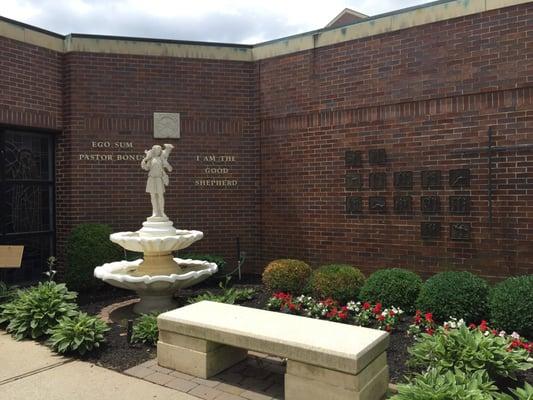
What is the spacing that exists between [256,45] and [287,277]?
511 centimetres

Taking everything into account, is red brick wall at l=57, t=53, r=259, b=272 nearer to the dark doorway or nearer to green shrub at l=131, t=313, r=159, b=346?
the dark doorway

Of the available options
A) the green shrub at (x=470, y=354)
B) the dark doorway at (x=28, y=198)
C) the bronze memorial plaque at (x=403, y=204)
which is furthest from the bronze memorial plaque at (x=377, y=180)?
the dark doorway at (x=28, y=198)

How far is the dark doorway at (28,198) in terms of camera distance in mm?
8289

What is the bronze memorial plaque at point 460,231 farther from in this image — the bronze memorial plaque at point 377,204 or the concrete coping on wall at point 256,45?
the concrete coping on wall at point 256,45

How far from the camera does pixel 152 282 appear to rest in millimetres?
6238

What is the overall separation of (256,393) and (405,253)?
450 cm

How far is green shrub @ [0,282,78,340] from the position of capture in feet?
18.5

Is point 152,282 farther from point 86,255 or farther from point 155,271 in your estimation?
point 86,255

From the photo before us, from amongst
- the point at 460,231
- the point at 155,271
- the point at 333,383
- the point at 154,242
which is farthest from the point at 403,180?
the point at 333,383

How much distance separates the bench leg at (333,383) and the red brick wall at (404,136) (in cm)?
405

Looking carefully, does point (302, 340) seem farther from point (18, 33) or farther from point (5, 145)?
point (18, 33)

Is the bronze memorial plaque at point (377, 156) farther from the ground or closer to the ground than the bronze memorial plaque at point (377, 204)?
farther from the ground

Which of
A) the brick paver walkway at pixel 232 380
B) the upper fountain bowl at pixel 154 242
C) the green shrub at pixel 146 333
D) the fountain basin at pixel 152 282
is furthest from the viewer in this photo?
the upper fountain bowl at pixel 154 242

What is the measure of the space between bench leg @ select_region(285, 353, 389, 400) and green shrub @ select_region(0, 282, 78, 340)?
3299 mm
